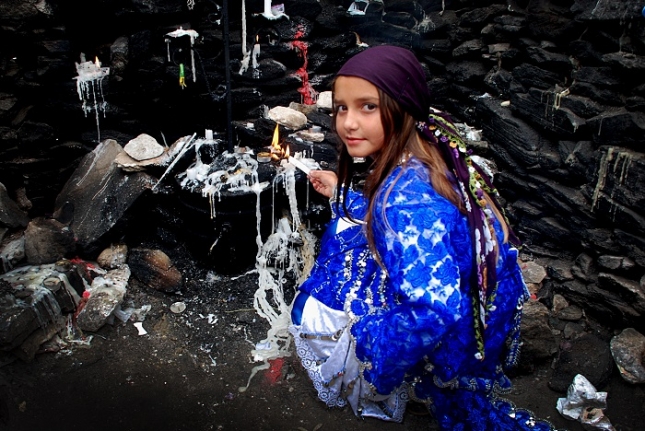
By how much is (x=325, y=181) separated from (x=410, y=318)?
3.61ft

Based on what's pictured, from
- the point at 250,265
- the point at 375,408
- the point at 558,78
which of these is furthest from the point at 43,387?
the point at 558,78

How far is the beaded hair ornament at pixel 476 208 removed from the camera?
1.89 m

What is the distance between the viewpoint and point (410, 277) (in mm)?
1724

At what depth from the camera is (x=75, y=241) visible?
13.5ft

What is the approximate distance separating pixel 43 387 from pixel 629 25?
447cm

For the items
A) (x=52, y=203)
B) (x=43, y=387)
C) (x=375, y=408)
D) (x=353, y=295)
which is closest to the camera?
(x=353, y=295)

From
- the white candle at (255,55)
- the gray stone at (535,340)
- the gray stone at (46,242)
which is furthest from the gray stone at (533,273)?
the gray stone at (46,242)

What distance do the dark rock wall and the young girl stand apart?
178 centimetres

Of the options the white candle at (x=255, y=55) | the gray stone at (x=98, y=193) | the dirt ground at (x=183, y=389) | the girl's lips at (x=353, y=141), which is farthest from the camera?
the white candle at (x=255, y=55)

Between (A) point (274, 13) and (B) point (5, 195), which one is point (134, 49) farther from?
(B) point (5, 195)

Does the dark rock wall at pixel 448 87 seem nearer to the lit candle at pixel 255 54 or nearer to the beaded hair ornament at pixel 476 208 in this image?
the lit candle at pixel 255 54

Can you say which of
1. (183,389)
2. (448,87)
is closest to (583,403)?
(183,389)

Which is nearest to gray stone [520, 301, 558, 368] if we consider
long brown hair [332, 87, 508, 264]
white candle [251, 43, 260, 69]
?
long brown hair [332, 87, 508, 264]

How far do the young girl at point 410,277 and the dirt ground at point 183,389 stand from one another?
3.15 feet
